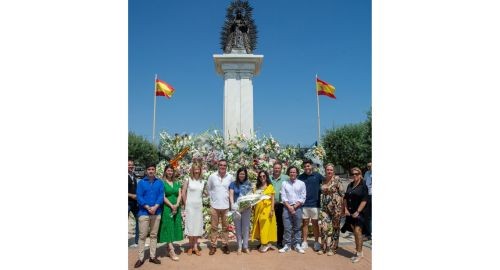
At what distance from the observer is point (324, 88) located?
376 inches

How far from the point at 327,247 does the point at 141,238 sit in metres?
2.67

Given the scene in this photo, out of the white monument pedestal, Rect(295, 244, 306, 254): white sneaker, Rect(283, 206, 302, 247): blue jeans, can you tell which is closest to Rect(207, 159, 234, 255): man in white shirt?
Rect(283, 206, 302, 247): blue jeans

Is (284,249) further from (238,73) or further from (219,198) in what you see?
(238,73)

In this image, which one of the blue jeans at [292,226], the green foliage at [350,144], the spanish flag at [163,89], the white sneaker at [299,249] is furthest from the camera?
the green foliage at [350,144]

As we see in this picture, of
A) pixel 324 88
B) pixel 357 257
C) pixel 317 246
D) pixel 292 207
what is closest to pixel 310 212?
pixel 292 207

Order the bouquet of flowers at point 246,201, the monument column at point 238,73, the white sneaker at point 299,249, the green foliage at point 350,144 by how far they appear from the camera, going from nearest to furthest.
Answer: the bouquet of flowers at point 246,201, the white sneaker at point 299,249, the monument column at point 238,73, the green foliage at point 350,144

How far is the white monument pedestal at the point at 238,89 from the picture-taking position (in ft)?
33.9

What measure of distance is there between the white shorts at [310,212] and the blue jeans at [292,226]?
0.29 ft

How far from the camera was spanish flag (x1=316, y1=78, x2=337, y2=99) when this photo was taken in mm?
9500

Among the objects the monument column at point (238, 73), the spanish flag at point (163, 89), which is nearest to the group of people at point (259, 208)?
the spanish flag at point (163, 89)

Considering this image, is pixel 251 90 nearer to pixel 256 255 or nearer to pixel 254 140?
pixel 254 140

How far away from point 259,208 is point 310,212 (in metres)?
0.78

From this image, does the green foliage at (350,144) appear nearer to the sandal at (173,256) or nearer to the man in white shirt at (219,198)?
the man in white shirt at (219,198)

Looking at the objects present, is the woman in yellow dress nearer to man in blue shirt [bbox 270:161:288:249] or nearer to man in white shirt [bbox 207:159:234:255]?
man in blue shirt [bbox 270:161:288:249]
